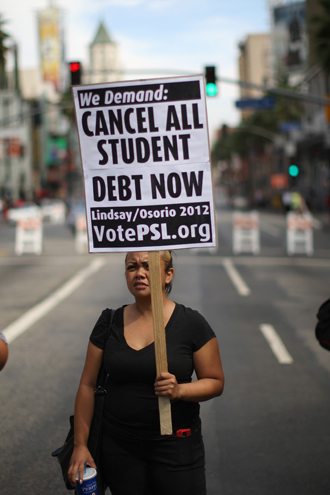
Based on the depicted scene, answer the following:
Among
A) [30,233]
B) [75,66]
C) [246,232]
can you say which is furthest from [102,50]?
[246,232]

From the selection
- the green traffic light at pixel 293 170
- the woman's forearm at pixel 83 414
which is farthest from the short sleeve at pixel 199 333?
the green traffic light at pixel 293 170

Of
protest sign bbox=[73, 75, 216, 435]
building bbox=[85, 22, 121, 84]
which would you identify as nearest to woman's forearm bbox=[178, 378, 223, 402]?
protest sign bbox=[73, 75, 216, 435]

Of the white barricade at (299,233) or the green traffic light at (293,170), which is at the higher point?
the green traffic light at (293,170)

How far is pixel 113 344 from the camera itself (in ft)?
10.2

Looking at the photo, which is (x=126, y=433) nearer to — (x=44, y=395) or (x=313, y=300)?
(x=44, y=395)

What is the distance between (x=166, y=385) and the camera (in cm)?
294

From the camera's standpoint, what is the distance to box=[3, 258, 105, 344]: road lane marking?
950cm

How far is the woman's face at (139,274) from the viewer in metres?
3.19

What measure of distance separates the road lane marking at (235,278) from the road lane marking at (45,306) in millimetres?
3485

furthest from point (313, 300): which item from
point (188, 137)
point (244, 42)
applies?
point (244, 42)

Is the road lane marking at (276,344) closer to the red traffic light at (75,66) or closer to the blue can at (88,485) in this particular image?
the blue can at (88,485)

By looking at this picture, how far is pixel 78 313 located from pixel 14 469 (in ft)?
20.7

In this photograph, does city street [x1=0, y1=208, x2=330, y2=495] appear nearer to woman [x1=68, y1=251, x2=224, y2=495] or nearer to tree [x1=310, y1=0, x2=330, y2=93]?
woman [x1=68, y1=251, x2=224, y2=495]

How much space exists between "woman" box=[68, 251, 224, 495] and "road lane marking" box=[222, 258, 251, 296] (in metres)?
10.0
